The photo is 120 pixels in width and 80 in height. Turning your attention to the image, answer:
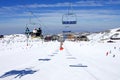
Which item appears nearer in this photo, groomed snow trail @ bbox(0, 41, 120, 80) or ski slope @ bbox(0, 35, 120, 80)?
ski slope @ bbox(0, 35, 120, 80)

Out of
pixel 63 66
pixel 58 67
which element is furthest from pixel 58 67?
pixel 63 66

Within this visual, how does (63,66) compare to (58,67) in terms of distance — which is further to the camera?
(63,66)

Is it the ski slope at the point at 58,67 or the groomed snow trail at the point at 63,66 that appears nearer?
the ski slope at the point at 58,67

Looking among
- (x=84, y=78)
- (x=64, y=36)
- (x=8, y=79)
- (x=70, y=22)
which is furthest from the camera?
(x=64, y=36)

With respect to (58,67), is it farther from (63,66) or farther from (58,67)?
(63,66)

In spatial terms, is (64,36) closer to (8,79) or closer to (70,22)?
(70,22)

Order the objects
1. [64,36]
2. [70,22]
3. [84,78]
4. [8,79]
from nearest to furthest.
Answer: [8,79], [84,78], [70,22], [64,36]

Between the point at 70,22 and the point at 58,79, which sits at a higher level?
the point at 70,22

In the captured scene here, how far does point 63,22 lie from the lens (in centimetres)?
4309

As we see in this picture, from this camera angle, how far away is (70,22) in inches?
1663

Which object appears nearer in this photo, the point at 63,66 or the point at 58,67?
the point at 58,67

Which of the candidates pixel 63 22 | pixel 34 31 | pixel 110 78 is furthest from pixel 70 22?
pixel 110 78

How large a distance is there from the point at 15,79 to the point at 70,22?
98.4ft

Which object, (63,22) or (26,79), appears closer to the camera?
(26,79)
